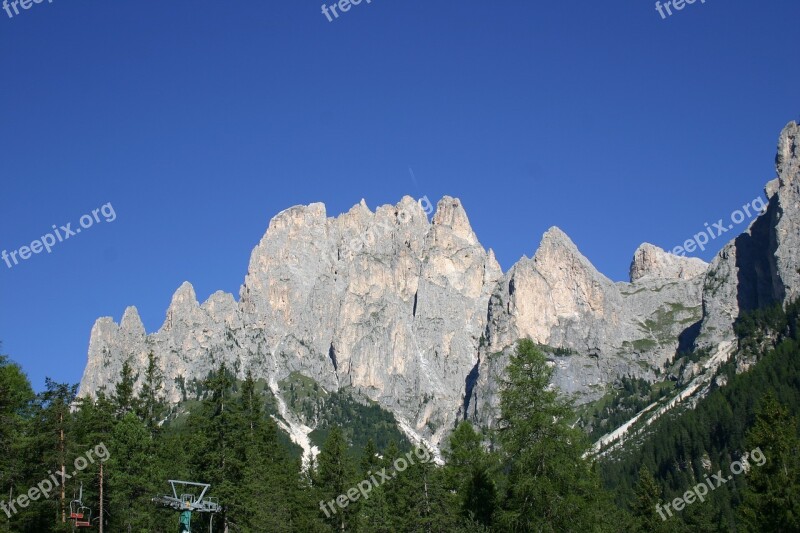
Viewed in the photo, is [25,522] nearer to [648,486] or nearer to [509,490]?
[509,490]

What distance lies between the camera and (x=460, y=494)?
186ft

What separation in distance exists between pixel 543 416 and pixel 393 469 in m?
31.2

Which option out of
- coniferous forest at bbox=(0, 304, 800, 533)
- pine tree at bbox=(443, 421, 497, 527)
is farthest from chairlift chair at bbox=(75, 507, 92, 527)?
pine tree at bbox=(443, 421, 497, 527)

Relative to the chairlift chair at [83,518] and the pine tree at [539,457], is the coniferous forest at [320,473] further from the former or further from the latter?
the chairlift chair at [83,518]

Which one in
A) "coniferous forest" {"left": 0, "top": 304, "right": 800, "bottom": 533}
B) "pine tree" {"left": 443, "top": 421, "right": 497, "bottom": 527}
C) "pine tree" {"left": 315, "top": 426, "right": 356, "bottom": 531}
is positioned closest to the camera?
"coniferous forest" {"left": 0, "top": 304, "right": 800, "bottom": 533}

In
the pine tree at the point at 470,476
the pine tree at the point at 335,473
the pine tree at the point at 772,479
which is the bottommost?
the pine tree at the point at 772,479

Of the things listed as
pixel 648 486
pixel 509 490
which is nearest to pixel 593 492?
pixel 509 490

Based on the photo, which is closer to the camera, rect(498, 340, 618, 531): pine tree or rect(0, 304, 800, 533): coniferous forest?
rect(498, 340, 618, 531): pine tree

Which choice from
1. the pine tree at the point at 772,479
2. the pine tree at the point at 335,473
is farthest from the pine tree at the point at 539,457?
the pine tree at the point at 335,473

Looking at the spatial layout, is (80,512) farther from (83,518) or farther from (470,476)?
(470,476)

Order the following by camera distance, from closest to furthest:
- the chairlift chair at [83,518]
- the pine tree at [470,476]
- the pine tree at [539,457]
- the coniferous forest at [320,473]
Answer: the pine tree at [539,457] → the coniferous forest at [320,473] → the chairlift chair at [83,518] → the pine tree at [470,476]

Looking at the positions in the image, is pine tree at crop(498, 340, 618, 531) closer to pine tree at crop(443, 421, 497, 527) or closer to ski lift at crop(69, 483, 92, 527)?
pine tree at crop(443, 421, 497, 527)

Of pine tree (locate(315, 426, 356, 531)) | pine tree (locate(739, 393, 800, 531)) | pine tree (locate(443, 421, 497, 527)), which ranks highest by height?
pine tree (locate(315, 426, 356, 531))

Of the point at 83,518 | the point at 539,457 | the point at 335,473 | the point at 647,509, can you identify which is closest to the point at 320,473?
the point at 335,473
